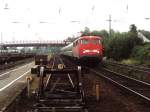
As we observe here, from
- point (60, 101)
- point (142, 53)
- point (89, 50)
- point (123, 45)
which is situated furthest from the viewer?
point (123, 45)

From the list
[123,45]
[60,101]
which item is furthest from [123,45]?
[60,101]

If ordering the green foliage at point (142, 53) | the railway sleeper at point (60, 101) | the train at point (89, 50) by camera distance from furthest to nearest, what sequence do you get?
1. the green foliage at point (142, 53)
2. the train at point (89, 50)
3. the railway sleeper at point (60, 101)

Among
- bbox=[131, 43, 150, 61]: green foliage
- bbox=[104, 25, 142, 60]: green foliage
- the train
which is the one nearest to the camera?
the train

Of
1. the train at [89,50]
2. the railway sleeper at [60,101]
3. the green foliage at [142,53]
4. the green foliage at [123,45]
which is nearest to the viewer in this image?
the railway sleeper at [60,101]

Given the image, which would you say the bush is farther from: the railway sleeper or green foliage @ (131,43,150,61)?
the railway sleeper

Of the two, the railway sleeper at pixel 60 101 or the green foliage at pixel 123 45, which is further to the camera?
the green foliage at pixel 123 45

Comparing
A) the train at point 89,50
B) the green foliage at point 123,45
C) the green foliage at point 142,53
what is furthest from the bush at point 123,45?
the train at point 89,50

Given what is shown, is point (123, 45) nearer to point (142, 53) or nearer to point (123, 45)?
point (123, 45)

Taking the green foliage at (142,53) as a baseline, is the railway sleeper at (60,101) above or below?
below

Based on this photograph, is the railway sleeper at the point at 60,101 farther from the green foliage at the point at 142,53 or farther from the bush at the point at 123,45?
the bush at the point at 123,45

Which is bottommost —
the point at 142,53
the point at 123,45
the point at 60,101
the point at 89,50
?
the point at 60,101

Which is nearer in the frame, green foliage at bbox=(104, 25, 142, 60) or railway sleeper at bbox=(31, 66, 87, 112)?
railway sleeper at bbox=(31, 66, 87, 112)

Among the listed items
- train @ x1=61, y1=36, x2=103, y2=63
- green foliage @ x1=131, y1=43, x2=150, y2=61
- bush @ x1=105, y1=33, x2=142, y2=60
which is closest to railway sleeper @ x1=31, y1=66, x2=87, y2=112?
train @ x1=61, y1=36, x2=103, y2=63

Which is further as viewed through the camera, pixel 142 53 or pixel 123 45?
pixel 123 45
